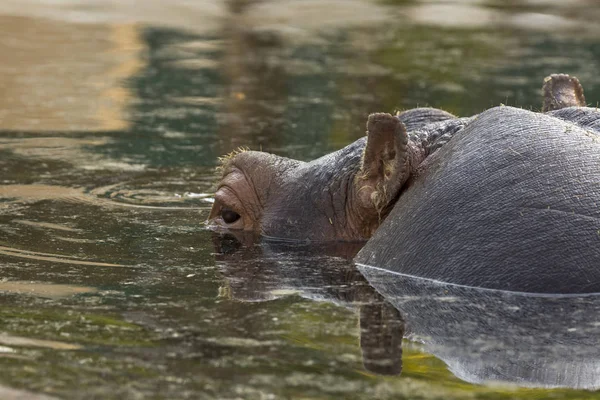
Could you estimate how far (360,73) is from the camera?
13.3 metres

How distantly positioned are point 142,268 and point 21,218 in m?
1.33

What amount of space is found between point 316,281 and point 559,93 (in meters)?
1.60

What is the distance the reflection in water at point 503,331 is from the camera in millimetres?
3305

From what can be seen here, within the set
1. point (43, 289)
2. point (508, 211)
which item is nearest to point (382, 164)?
point (508, 211)

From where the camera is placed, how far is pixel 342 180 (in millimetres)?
5156

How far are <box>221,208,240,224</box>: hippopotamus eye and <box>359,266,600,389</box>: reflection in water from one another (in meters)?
1.34

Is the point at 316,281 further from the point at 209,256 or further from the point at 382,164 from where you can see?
the point at 209,256

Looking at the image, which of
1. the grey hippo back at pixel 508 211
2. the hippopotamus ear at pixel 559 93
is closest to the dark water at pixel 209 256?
the grey hippo back at pixel 508 211

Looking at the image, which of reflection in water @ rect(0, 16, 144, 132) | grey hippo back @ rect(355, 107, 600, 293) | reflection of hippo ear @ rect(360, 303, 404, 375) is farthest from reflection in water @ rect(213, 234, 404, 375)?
reflection in water @ rect(0, 16, 144, 132)

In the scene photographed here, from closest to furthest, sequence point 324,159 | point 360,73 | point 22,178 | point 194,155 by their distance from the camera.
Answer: point 324,159 < point 22,178 < point 194,155 < point 360,73

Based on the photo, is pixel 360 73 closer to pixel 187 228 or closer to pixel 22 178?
pixel 22 178

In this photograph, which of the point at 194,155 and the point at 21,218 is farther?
the point at 194,155

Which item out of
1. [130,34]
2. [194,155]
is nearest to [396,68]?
[130,34]

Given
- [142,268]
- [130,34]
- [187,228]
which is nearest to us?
[142,268]
